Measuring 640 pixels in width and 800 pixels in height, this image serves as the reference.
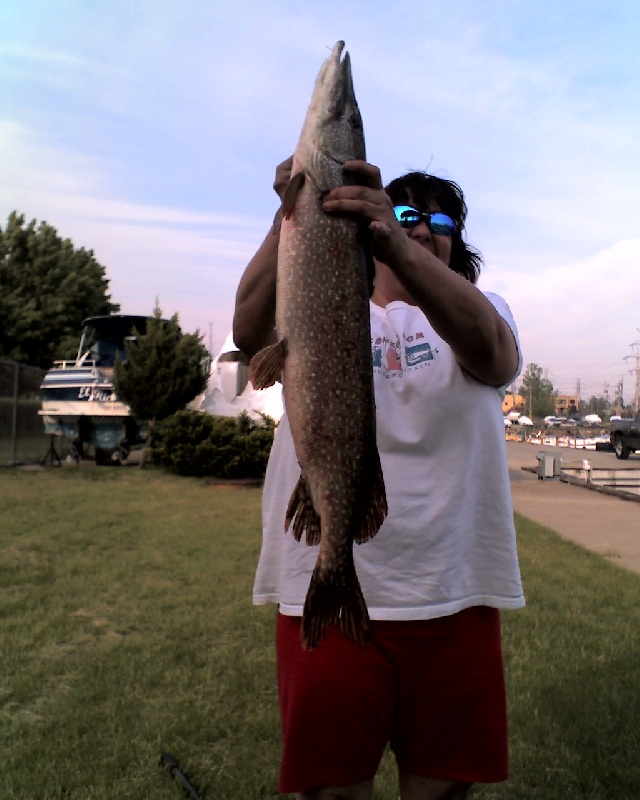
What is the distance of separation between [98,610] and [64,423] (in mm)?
13148

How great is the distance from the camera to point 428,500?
1.87 metres

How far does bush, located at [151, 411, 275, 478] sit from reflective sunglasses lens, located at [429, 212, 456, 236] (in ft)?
36.0

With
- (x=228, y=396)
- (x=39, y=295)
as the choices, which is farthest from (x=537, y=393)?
(x=228, y=396)

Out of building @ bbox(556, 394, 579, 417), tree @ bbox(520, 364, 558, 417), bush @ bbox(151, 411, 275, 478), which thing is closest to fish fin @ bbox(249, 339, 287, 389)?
bush @ bbox(151, 411, 275, 478)

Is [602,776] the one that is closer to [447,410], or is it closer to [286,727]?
[286,727]

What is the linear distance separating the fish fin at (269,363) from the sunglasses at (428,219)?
29.8 inches

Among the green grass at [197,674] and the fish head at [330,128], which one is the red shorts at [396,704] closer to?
the fish head at [330,128]

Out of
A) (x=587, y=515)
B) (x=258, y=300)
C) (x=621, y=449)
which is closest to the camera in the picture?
(x=258, y=300)

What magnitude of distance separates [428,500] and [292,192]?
2.93 feet

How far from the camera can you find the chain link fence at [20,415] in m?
15.6

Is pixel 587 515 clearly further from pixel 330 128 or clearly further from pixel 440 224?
pixel 330 128

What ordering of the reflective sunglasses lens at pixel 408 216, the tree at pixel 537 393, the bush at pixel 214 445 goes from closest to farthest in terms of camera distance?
1. the reflective sunglasses lens at pixel 408 216
2. the bush at pixel 214 445
3. the tree at pixel 537 393

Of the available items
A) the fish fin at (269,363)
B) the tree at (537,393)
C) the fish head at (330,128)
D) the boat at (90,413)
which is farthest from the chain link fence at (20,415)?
the tree at (537,393)

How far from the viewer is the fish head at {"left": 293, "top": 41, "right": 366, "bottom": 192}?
1546mm
